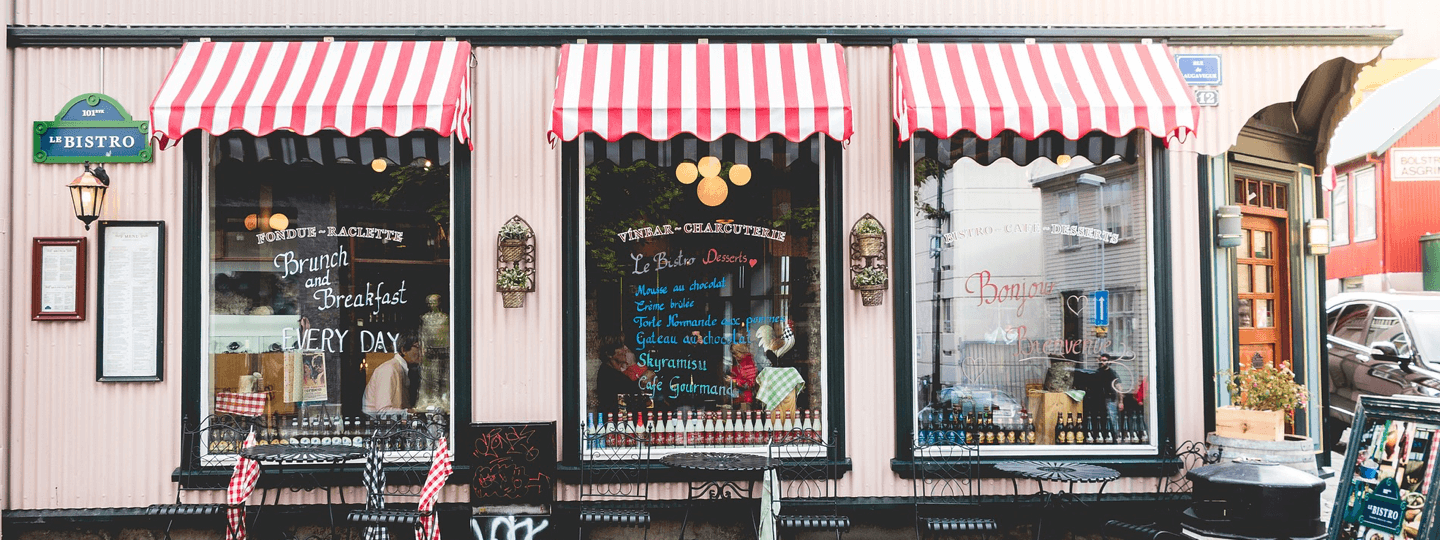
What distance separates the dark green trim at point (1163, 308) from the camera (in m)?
6.76

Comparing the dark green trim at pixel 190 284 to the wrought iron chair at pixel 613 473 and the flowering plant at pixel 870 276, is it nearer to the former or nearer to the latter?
the wrought iron chair at pixel 613 473

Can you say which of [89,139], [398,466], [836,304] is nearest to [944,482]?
[836,304]

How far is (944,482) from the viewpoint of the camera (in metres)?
6.72

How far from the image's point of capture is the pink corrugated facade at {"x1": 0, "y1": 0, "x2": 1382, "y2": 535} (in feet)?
21.4

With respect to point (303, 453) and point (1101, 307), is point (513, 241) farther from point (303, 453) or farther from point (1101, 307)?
point (1101, 307)

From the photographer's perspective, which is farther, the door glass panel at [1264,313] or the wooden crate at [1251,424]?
the door glass panel at [1264,313]

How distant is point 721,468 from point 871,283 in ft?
5.48

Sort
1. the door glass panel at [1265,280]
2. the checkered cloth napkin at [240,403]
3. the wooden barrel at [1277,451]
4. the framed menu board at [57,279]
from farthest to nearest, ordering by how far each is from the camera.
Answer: the door glass panel at [1265,280]
the checkered cloth napkin at [240,403]
the framed menu board at [57,279]
the wooden barrel at [1277,451]

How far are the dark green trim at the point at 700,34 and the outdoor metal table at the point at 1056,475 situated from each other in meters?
2.97

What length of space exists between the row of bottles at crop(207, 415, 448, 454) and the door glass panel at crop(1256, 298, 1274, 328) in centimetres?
659

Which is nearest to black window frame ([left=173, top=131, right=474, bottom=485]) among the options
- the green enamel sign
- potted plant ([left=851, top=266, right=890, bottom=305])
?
potted plant ([left=851, top=266, right=890, bottom=305])

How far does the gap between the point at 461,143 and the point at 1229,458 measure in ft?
18.3

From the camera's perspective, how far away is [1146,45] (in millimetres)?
6680

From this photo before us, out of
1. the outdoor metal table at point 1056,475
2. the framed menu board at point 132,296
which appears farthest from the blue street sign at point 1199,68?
the framed menu board at point 132,296
